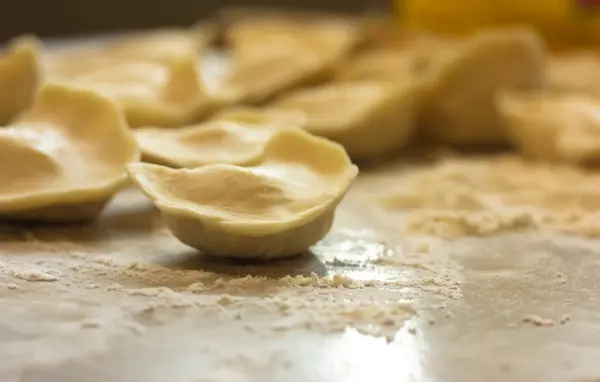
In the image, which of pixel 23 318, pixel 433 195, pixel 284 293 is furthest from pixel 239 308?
pixel 433 195

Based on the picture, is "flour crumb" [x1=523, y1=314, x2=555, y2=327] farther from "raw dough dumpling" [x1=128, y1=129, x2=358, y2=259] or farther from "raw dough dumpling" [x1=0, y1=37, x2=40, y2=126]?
"raw dough dumpling" [x1=0, y1=37, x2=40, y2=126]

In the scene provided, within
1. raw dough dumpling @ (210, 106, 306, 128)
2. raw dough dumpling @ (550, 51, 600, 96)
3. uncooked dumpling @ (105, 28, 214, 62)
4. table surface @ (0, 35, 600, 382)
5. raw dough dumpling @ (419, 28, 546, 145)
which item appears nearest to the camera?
→ table surface @ (0, 35, 600, 382)

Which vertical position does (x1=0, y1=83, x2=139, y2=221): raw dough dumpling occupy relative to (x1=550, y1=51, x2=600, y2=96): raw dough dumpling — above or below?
above

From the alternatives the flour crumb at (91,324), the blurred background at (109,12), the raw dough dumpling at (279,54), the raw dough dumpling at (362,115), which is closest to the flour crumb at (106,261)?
the flour crumb at (91,324)

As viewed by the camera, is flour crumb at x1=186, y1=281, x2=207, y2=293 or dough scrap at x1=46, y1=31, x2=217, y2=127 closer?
flour crumb at x1=186, y1=281, x2=207, y2=293

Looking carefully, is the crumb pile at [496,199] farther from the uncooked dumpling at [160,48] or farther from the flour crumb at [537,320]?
the uncooked dumpling at [160,48]

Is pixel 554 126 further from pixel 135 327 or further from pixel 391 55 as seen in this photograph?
pixel 135 327

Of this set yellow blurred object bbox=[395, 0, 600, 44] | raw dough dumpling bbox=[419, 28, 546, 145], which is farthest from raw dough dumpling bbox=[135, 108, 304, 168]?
yellow blurred object bbox=[395, 0, 600, 44]

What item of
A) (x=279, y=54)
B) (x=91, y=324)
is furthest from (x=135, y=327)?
(x=279, y=54)
